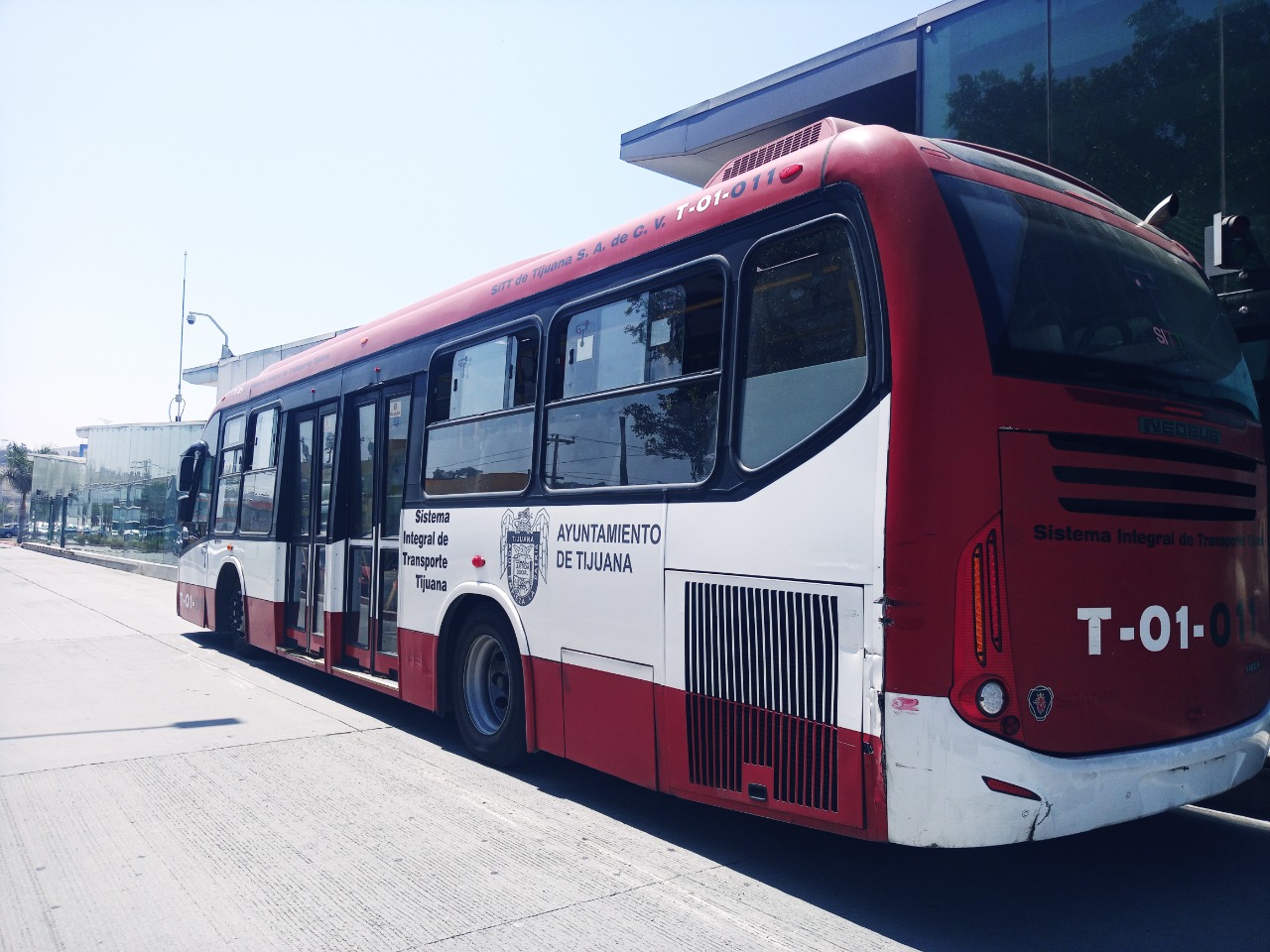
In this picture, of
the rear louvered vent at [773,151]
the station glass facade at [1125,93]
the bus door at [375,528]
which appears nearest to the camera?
the rear louvered vent at [773,151]

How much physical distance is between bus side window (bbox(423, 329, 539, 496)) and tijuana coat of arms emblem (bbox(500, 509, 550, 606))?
0.73 ft

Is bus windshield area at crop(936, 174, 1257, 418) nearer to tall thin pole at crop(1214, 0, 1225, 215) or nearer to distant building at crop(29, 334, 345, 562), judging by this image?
tall thin pole at crop(1214, 0, 1225, 215)

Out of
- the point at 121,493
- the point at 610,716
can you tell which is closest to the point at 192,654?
the point at 610,716

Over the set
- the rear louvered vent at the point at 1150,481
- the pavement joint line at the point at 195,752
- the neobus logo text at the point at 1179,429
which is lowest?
the pavement joint line at the point at 195,752

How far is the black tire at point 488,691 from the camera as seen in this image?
20.5ft

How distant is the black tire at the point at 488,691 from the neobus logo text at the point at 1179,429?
3832mm

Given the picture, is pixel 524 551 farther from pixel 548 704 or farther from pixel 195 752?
pixel 195 752

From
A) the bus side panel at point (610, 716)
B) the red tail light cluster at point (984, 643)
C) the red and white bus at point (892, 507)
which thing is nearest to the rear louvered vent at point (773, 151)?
the red and white bus at point (892, 507)

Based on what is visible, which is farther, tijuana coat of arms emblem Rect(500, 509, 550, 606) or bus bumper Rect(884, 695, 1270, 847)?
tijuana coat of arms emblem Rect(500, 509, 550, 606)

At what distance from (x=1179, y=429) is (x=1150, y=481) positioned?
0.36 metres

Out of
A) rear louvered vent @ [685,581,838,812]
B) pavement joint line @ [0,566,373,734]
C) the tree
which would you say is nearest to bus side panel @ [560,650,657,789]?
rear louvered vent @ [685,581,838,812]

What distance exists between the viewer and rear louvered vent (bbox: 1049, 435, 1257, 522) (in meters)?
3.91

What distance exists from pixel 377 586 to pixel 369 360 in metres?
2.00

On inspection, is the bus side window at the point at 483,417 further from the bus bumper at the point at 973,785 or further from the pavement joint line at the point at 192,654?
the bus bumper at the point at 973,785
